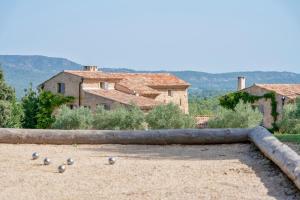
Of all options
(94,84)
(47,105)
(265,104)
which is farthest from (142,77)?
(265,104)

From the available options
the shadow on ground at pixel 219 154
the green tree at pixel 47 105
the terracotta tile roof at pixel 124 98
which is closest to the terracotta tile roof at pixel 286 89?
the terracotta tile roof at pixel 124 98

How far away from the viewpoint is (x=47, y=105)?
45.9 metres

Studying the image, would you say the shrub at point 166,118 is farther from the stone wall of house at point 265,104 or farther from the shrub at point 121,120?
the stone wall of house at point 265,104

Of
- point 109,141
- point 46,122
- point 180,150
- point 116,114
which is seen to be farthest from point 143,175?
point 46,122

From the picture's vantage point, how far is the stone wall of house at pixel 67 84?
151 feet

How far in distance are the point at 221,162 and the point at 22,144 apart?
3.29 meters

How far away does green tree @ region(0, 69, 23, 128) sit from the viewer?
46.7 metres

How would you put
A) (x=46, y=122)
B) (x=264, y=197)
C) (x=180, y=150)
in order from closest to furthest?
(x=264, y=197) → (x=180, y=150) → (x=46, y=122)

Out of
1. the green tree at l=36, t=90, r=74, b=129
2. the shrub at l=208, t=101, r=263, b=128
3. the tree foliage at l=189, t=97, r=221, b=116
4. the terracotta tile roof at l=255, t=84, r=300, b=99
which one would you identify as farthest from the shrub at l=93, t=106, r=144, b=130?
the terracotta tile roof at l=255, t=84, r=300, b=99

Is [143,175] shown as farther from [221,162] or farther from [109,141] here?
[109,141]

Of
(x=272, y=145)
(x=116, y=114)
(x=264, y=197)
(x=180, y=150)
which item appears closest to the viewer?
(x=264, y=197)

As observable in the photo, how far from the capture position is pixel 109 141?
9.71 meters

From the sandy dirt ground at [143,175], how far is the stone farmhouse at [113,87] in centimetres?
3085

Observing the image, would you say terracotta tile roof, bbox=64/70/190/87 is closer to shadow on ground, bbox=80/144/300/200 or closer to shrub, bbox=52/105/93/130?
shrub, bbox=52/105/93/130
